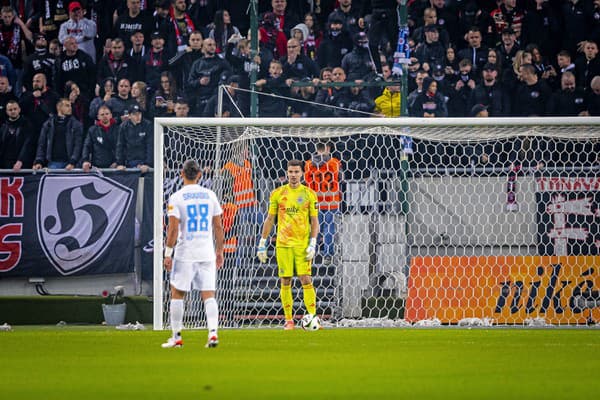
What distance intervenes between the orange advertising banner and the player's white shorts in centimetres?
517

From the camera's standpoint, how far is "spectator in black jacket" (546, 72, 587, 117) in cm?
1733

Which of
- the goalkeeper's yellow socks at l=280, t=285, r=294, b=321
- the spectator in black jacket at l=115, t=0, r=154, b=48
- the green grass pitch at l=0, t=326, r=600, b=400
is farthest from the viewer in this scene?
the spectator in black jacket at l=115, t=0, r=154, b=48

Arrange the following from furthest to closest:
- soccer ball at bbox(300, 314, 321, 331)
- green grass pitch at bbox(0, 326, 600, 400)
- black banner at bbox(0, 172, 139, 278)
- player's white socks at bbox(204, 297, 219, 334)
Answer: black banner at bbox(0, 172, 139, 278) < soccer ball at bbox(300, 314, 321, 331) < player's white socks at bbox(204, 297, 219, 334) < green grass pitch at bbox(0, 326, 600, 400)

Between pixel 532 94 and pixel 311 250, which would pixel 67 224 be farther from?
pixel 532 94

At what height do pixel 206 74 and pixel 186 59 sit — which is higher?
pixel 186 59

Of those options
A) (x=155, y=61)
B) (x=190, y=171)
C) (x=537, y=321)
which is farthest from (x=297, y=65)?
(x=190, y=171)

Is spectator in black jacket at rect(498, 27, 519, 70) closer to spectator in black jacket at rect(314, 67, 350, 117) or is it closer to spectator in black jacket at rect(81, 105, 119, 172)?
spectator in black jacket at rect(314, 67, 350, 117)

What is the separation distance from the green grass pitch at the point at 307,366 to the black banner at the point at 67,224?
4079 mm

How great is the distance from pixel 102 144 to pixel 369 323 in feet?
18.4

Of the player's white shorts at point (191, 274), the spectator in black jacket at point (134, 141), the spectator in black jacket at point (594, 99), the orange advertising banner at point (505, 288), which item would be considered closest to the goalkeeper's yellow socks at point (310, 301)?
the orange advertising banner at point (505, 288)

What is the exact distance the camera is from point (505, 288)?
48.1 feet

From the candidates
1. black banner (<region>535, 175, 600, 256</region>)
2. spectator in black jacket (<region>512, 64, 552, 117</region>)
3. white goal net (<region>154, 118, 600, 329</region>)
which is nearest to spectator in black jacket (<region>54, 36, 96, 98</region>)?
white goal net (<region>154, 118, 600, 329</region>)

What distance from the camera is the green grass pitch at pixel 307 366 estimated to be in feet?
21.4

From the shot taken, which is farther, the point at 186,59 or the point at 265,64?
the point at 186,59
